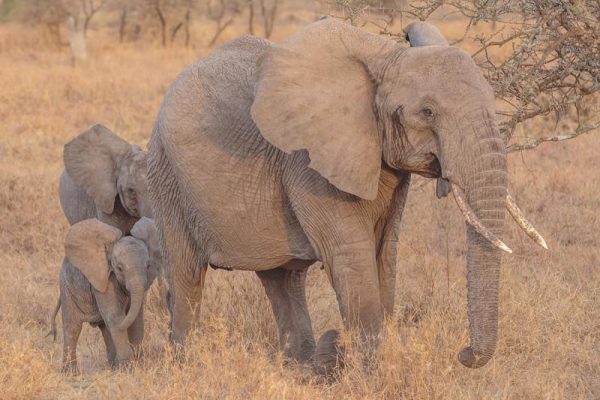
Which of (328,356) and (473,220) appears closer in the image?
(473,220)

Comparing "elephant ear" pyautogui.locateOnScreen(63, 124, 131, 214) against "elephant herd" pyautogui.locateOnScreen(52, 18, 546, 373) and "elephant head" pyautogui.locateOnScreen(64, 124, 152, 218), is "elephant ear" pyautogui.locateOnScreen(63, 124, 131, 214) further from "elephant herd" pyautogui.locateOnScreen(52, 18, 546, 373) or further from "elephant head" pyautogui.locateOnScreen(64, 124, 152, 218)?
"elephant herd" pyautogui.locateOnScreen(52, 18, 546, 373)

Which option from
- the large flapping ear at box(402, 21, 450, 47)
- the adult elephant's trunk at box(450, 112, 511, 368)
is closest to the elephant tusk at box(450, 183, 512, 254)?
the adult elephant's trunk at box(450, 112, 511, 368)

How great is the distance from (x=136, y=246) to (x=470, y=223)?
82.7 inches

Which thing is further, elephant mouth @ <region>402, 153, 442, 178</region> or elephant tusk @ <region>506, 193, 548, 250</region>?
elephant mouth @ <region>402, 153, 442, 178</region>

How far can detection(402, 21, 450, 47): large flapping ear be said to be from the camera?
431 cm

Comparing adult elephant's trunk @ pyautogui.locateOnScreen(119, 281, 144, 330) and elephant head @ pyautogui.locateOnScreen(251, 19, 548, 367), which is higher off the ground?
elephant head @ pyautogui.locateOnScreen(251, 19, 548, 367)

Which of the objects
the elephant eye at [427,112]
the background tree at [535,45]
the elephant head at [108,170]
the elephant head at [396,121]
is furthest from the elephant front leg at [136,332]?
the elephant eye at [427,112]

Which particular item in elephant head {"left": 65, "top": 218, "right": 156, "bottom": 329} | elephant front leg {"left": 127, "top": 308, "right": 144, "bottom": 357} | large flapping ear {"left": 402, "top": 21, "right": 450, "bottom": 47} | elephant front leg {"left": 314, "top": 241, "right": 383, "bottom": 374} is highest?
large flapping ear {"left": 402, "top": 21, "right": 450, "bottom": 47}

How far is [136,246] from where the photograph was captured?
5.35m

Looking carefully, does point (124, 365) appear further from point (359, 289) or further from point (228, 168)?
point (359, 289)

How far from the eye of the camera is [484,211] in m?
3.75

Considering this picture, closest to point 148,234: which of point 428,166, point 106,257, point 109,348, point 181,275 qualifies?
point 106,257

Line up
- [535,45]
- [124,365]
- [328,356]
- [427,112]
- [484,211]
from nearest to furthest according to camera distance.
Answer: [484,211] → [427,112] → [328,356] → [124,365] → [535,45]

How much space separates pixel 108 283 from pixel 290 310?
2.90 ft
